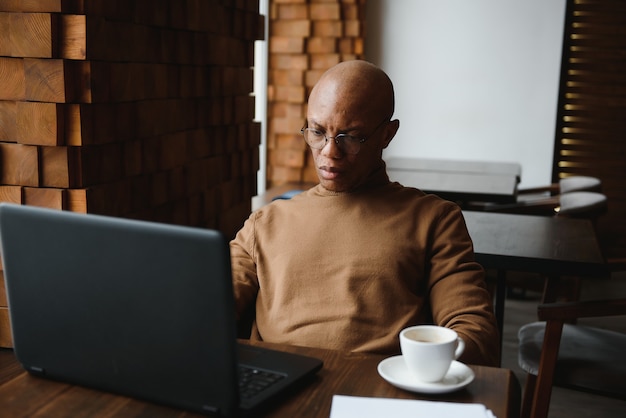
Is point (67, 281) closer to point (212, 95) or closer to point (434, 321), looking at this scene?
point (434, 321)

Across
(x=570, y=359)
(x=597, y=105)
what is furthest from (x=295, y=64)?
(x=570, y=359)

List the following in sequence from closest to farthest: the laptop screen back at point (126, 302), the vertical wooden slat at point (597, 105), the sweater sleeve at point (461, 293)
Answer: the laptop screen back at point (126, 302), the sweater sleeve at point (461, 293), the vertical wooden slat at point (597, 105)

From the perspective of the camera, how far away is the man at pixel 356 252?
1.66m

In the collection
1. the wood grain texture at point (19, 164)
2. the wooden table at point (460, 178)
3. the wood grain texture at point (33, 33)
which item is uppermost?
the wood grain texture at point (33, 33)

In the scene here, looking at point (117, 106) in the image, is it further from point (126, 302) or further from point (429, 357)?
point (429, 357)

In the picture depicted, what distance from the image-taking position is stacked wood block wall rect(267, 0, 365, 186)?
17.2ft

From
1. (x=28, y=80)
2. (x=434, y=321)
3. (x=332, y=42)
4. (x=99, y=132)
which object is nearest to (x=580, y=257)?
(x=434, y=321)

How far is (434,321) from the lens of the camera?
1.70m

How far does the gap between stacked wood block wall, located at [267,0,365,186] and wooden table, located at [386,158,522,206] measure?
0.67 metres

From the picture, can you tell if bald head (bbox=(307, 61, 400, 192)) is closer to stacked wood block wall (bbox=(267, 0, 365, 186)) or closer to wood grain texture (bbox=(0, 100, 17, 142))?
wood grain texture (bbox=(0, 100, 17, 142))

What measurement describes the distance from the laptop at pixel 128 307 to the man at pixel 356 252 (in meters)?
0.45

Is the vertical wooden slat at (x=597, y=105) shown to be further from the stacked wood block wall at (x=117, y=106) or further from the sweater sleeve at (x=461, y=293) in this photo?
the sweater sleeve at (x=461, y=293)

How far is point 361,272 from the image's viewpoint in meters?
1.69

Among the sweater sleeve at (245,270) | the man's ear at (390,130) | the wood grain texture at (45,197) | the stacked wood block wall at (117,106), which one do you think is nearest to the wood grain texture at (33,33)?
the stacked wood block wall at (117,106)
